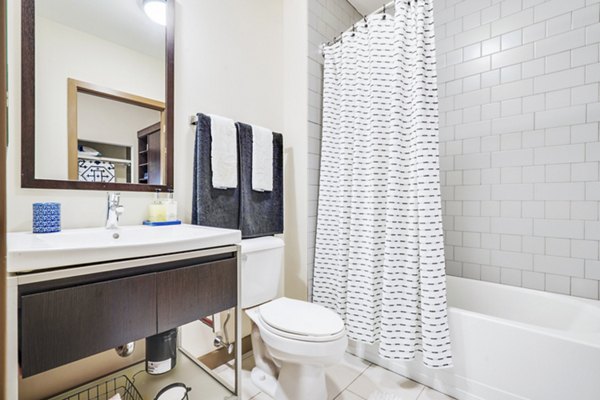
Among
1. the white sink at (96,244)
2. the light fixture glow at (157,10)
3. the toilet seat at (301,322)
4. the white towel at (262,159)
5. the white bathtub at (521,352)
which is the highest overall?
the light fixture glow at (157,10)

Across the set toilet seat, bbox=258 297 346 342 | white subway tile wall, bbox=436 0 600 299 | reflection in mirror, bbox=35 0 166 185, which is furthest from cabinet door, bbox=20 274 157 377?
white subway tile wall, bbox=436 0 600 299

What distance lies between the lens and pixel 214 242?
1.12 m

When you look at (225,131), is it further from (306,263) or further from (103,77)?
(306,263)

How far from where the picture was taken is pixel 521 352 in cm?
122

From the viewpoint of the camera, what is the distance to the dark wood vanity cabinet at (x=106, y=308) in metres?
0.73

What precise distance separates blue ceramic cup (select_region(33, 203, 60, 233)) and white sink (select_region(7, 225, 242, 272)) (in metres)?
0.03

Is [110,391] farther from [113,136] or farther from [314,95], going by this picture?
[314,95]

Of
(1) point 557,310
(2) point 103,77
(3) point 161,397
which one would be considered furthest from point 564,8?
(3) point 161,397

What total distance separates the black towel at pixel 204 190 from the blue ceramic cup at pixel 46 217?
1.86ft

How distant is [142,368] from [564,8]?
126 inches

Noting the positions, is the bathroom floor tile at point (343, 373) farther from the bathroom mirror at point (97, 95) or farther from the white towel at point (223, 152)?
the bathroom mirror at point (97, 95)

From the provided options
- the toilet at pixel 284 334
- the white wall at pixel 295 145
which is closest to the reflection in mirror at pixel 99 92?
the toilet at pixel 284 334

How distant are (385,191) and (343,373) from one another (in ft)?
3.66

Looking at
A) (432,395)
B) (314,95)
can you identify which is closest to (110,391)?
(432,395)
